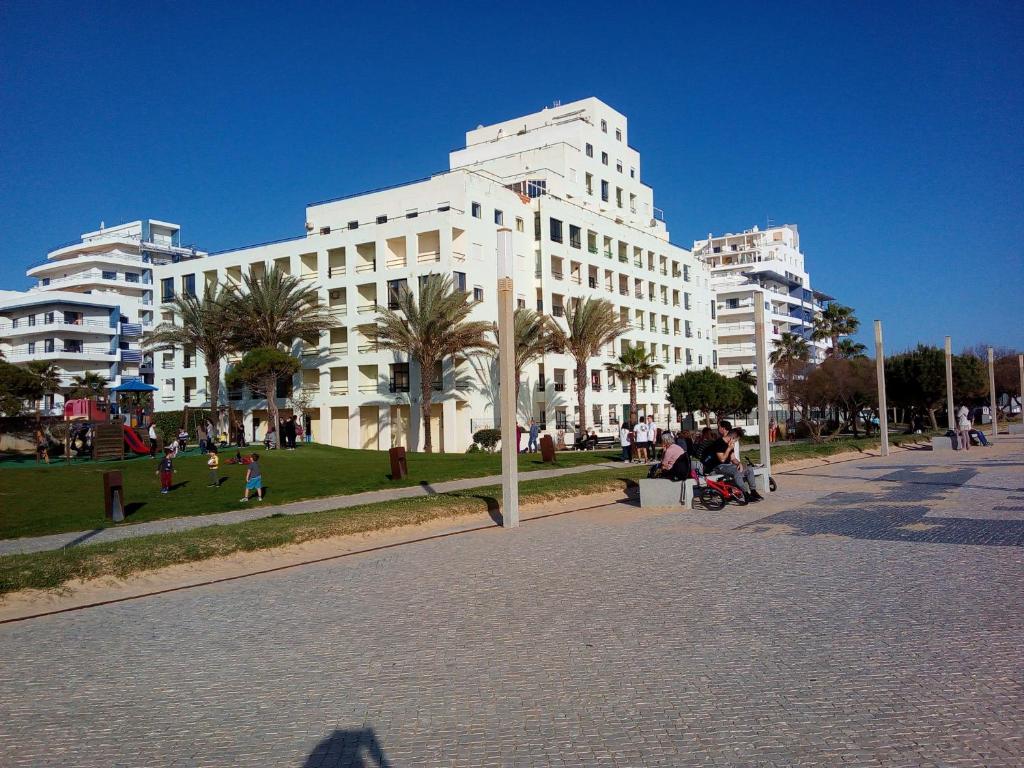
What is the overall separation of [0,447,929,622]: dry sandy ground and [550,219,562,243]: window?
36.8 metres

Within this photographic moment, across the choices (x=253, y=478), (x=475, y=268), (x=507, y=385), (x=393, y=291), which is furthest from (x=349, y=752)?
(x=393, y=291)

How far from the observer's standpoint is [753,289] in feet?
293

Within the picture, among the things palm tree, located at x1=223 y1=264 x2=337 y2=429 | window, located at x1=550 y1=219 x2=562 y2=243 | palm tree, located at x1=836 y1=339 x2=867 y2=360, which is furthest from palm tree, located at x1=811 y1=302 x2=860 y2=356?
palm tree, located at x1=223 y1=264 x2=337 y2=429

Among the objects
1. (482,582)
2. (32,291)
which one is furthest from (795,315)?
(482,582)

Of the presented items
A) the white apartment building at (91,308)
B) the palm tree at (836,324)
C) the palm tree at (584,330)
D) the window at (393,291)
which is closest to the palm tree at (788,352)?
the palm tree at (836,324)

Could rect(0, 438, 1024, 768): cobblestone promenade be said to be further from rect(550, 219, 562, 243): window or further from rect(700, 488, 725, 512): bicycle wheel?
rect(550, 219, 562, 243): window

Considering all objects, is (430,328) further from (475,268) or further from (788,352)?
Result: (788,352)

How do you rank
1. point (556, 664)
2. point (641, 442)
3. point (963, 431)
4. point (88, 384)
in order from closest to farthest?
point (556, 664) < point (641, 442) < point (963, 431) < point (88, 384)

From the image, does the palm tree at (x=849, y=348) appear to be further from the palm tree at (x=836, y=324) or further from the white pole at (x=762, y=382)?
the white pole at (x=762, y=382)

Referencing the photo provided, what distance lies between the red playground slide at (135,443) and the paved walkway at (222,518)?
17.4m

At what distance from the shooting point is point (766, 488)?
677 inches

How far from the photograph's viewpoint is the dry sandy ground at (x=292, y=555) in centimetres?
879

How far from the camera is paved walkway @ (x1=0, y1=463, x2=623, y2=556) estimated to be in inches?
498

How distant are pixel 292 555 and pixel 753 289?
84114mm
